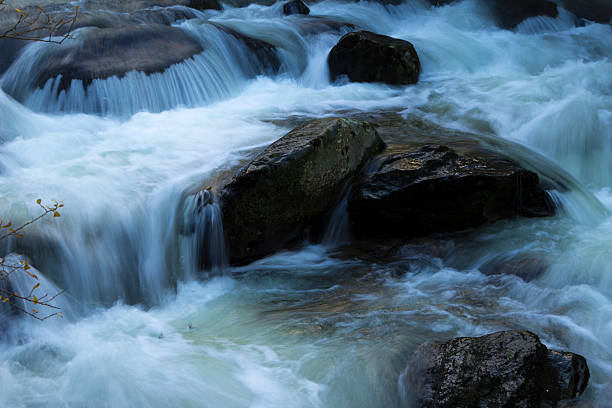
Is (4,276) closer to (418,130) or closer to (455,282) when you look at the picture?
(455,282)

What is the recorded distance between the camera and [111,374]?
3.70 metres

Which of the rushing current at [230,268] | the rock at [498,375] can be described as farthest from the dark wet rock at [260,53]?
the rock at [498,375]

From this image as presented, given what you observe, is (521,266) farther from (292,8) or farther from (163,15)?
(292,8)

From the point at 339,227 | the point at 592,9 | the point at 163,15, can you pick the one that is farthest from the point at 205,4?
the point at 592,9

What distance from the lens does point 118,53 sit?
8.35 m

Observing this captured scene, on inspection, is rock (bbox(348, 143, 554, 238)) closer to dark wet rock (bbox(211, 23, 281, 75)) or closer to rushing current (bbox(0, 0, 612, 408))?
rushing current (bbox(0, 0, 612, 408))

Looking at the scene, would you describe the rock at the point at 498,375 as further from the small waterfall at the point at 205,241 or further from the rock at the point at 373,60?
the rock at the point at 373,60

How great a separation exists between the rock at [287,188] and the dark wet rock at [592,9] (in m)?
11.3

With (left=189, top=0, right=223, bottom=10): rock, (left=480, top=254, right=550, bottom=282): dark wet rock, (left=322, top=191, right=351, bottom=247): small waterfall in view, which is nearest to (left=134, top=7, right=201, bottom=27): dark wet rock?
(left=189, top=0, right=223, bottom=10): rock

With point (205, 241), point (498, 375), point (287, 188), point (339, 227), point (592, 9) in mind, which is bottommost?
point (498, 375)

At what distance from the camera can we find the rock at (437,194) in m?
5.27

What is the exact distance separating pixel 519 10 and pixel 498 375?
41.0ft

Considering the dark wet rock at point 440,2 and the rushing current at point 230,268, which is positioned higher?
the dark wet rock at point 440,2

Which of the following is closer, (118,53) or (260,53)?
(118,53)
